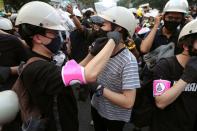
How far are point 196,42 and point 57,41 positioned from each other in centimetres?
106

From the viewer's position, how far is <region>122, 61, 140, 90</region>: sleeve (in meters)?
2.88

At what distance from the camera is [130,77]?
9.55ft

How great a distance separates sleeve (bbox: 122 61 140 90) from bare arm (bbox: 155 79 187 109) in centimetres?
42

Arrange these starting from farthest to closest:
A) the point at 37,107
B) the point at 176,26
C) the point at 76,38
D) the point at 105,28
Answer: the point at 76,38 → the point at 176,26 → the point at 105,28 → the point at 37,107

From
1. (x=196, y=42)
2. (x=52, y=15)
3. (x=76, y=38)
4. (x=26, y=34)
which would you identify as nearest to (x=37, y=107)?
(x=26, y=34)

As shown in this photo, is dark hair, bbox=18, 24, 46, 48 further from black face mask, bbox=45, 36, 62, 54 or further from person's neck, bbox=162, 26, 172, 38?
person's neck, bbox=162, 26, 172, 38

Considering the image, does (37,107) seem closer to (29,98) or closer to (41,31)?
(29,98)

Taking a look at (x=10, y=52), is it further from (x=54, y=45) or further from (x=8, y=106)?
(x=8, y=106)

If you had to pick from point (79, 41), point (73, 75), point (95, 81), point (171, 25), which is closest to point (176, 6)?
point (171, 25)

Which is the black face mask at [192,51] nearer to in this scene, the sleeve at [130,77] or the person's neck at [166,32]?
the sleeve at [130,77]

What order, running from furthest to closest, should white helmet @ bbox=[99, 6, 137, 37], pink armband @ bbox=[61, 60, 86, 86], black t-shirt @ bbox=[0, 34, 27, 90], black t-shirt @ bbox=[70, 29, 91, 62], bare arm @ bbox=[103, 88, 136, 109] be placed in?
black t-shirt @ bbox=[70, 29, 91, 62] < black t-shirt @ bbox=[0, 34, 27, 90] < white helmet @ bbox=[99, 6, 137, 37] < bare arm @ bbox=[103, 88, 136, 109] < pink armband @ bbox=[61, 60, 86, 86]

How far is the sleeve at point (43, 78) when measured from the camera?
7.00 feet

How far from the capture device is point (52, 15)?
2465 millimetres

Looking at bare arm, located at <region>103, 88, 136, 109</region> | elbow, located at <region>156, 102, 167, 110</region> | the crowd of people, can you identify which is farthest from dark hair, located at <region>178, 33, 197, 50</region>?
bare arm, located at <region>103, 88, 136, 109</region>
